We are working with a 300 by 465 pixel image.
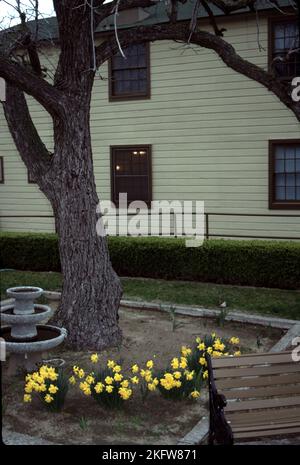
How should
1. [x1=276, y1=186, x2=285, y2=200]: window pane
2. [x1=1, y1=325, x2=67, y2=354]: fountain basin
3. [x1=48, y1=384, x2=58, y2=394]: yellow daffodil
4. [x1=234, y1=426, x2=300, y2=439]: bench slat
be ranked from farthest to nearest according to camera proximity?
[x1=276, y1=186, x2=285, y2=200]: window pane
[x1=1, y1=325, x2=67, y2=354]: fountain basin
[x1=48, y1=384, x2=58, y2=394]: yellow daffodil
[x1=234, y1=426, x2=300, y2=439]: bench slat

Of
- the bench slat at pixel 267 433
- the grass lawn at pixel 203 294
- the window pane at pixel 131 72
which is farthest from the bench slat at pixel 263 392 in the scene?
the window pane at pixel 131 72

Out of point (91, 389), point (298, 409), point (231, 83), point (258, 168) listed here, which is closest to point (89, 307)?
point (91, 389)

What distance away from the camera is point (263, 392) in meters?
5.73

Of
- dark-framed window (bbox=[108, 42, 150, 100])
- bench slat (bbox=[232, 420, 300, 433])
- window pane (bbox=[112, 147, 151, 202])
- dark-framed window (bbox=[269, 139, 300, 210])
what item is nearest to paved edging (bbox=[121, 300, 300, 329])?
bench slat (bbox=[232, 420, 300, 433])

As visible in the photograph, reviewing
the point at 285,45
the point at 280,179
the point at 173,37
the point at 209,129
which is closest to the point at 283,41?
the point at 285,45

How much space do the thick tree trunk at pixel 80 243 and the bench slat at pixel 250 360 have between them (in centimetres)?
336

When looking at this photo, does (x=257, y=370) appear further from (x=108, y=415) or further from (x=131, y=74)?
(x=131, y=74)

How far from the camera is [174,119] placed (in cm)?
1692

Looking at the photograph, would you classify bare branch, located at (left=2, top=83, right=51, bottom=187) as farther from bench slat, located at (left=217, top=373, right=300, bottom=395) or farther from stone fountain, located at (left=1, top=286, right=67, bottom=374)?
bench slat, located at (left=217, top=373, right=300, bottom=395)

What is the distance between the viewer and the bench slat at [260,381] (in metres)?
5.70

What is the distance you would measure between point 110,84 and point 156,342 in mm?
10964

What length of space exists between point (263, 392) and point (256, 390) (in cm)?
9

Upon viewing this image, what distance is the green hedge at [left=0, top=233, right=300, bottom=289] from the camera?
13.0 m
